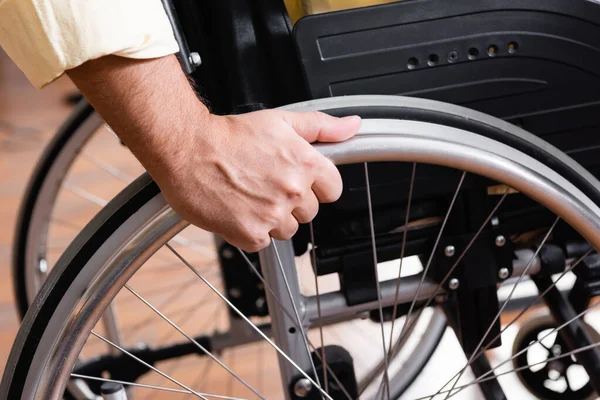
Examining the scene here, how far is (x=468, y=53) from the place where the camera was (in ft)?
2.28

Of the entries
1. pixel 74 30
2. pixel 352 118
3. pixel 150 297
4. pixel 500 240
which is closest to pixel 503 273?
pixel 500 240

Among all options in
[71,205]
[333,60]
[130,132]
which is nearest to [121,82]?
[130,132]

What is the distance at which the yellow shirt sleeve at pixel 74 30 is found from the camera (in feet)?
1.64

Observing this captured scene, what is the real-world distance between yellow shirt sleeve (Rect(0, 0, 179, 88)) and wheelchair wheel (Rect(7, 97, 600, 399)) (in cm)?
15

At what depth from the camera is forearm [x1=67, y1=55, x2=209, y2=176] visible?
528 mm

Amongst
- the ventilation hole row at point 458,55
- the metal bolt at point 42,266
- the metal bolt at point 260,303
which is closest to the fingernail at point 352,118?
the ventilation hole row at point 458,55

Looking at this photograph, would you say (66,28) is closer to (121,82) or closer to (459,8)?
(121,82)

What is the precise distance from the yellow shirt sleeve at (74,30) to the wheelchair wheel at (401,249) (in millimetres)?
153

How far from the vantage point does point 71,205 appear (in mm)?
1988

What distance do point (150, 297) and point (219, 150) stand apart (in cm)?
113

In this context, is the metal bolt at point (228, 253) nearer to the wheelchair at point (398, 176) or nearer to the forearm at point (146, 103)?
the wheelchair at point (398, 176)

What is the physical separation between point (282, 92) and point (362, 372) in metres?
0.72

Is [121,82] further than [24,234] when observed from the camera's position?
No

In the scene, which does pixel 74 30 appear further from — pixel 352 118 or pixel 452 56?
pixel 452 56
